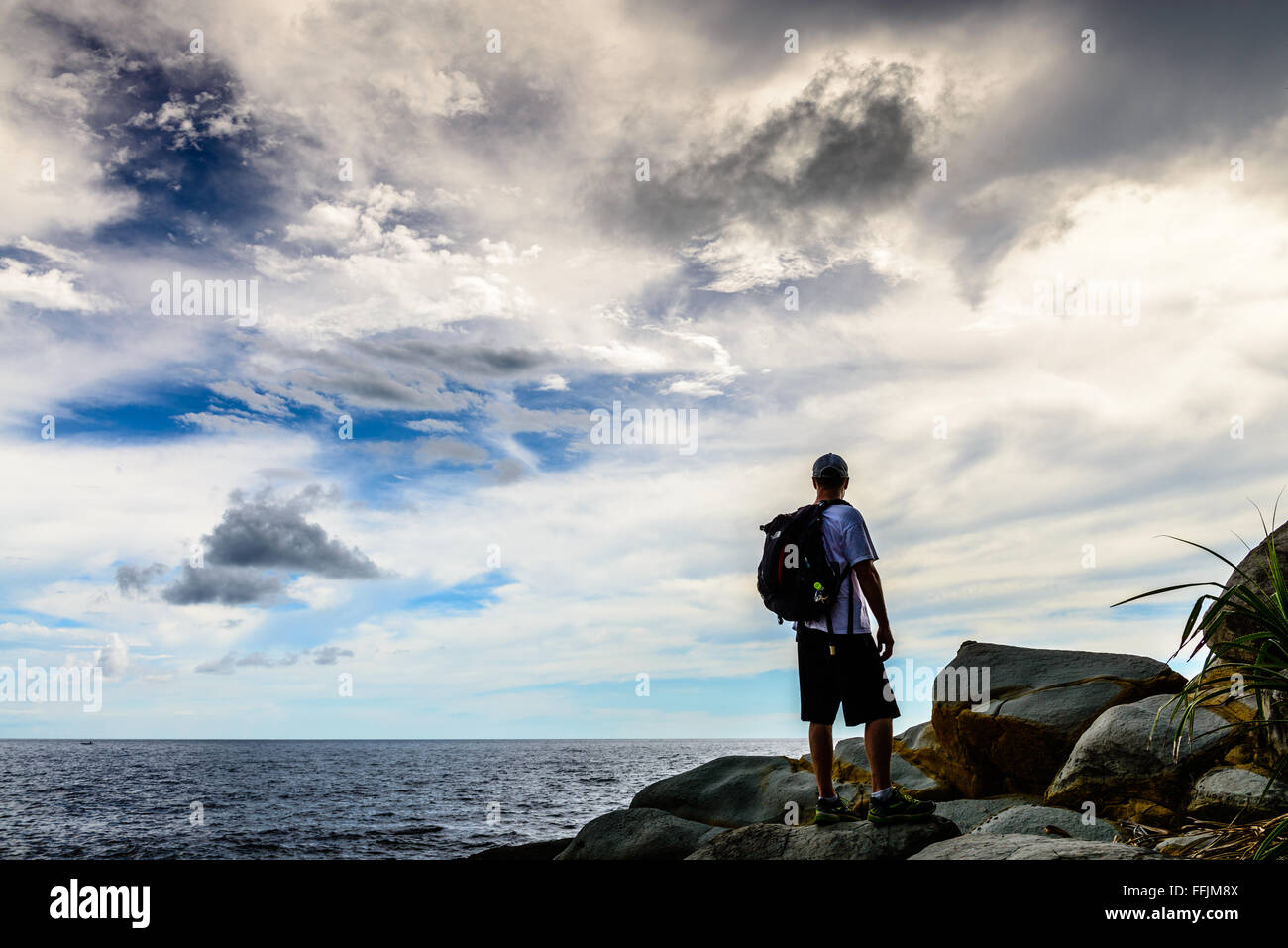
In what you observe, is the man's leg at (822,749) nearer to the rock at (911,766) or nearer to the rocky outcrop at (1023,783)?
the rocky outcrop at (1023,783)

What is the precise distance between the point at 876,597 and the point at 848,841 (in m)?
1.71

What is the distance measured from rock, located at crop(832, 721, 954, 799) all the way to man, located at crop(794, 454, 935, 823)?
402cm

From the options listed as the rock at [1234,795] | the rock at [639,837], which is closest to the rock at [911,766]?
the rock at [639,837]

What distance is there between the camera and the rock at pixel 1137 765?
7352 millimetres

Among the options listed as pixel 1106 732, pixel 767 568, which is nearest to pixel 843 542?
pixel 767 568

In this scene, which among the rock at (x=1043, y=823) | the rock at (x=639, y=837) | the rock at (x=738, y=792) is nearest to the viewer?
the rock at (x=1043, y=823)

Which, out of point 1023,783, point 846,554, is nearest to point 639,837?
point 1023,783

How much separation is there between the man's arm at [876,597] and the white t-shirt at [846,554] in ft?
0.23

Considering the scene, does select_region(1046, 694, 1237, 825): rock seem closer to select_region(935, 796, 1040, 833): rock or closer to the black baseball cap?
select_region(935, 796, 1040, 833): rock

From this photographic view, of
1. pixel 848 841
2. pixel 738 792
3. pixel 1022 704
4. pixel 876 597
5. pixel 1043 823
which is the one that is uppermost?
pixel 876 597

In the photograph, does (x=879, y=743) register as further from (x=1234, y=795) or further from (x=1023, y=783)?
(x=1023, y=783)

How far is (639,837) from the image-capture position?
37.7 feet

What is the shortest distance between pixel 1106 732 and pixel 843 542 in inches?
180
